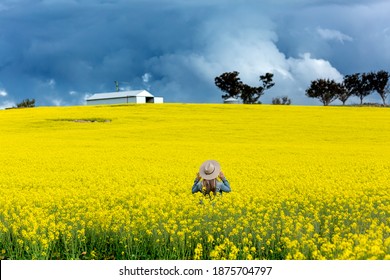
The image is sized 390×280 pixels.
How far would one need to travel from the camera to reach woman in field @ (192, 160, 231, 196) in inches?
367

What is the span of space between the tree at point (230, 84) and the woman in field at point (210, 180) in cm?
7927

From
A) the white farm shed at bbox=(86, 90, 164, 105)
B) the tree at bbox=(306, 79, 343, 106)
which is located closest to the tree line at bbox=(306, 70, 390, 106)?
the tree at bbox=(306, 79, 343, 106)

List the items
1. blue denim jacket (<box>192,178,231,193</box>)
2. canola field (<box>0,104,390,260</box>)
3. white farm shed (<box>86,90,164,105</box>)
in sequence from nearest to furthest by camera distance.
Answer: canola field (<box>0,104,390,260</box>) → blue denim jacket (<box>192,178,231,193</box>) → white farm shed (<box>86,90,164,105</box>)

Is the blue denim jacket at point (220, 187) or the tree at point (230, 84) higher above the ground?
the tree at point (230, 84)

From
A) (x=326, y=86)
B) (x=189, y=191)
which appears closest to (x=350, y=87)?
(x=326, y=86)

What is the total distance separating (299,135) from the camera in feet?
103

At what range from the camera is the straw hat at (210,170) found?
9297mm

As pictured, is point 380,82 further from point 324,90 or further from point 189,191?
point 189,191

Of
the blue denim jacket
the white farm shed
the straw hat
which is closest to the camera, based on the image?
the straw hat

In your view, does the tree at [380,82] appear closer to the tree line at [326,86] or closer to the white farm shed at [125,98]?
the tree line at [326,86]

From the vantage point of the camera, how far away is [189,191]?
1205cm

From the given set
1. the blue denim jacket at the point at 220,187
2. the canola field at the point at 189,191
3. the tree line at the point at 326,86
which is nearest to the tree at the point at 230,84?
the tree line at the point at 326,86

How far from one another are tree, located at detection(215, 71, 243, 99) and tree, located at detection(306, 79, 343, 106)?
11031 millimetres

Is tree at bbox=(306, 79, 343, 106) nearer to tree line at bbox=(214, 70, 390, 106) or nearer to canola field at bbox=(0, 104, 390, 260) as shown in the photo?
tree line at bbox=(214, 70, 390, 106)
